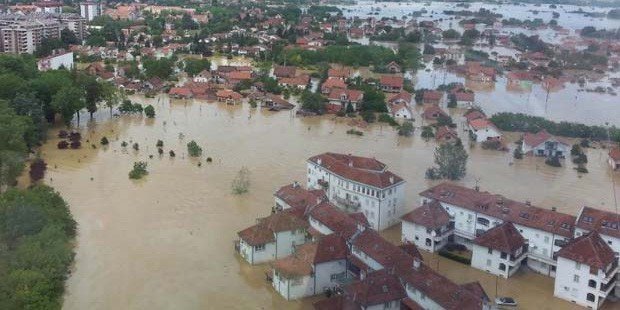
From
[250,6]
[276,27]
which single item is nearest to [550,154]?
[276,27]

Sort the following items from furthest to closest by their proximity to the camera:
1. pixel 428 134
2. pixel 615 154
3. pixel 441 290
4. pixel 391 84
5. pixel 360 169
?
pixel 391 84 → pixel 428 134 → pixel 615 154 → pixel 360 169 → pixel 441 290

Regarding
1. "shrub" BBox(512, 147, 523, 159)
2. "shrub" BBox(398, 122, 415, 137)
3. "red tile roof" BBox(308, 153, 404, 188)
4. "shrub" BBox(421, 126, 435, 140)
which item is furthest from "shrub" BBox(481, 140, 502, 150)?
"red tile roof" BBox(308, 153, 404, 188)

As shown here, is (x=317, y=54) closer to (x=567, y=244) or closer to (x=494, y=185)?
(x=494, y=185)

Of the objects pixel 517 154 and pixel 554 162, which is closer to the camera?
pixel 554 162

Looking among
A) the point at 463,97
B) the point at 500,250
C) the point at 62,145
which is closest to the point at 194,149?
the point at 62,145

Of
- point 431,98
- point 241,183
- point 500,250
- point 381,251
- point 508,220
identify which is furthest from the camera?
point 431,98

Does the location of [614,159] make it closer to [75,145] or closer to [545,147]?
[545,147]
